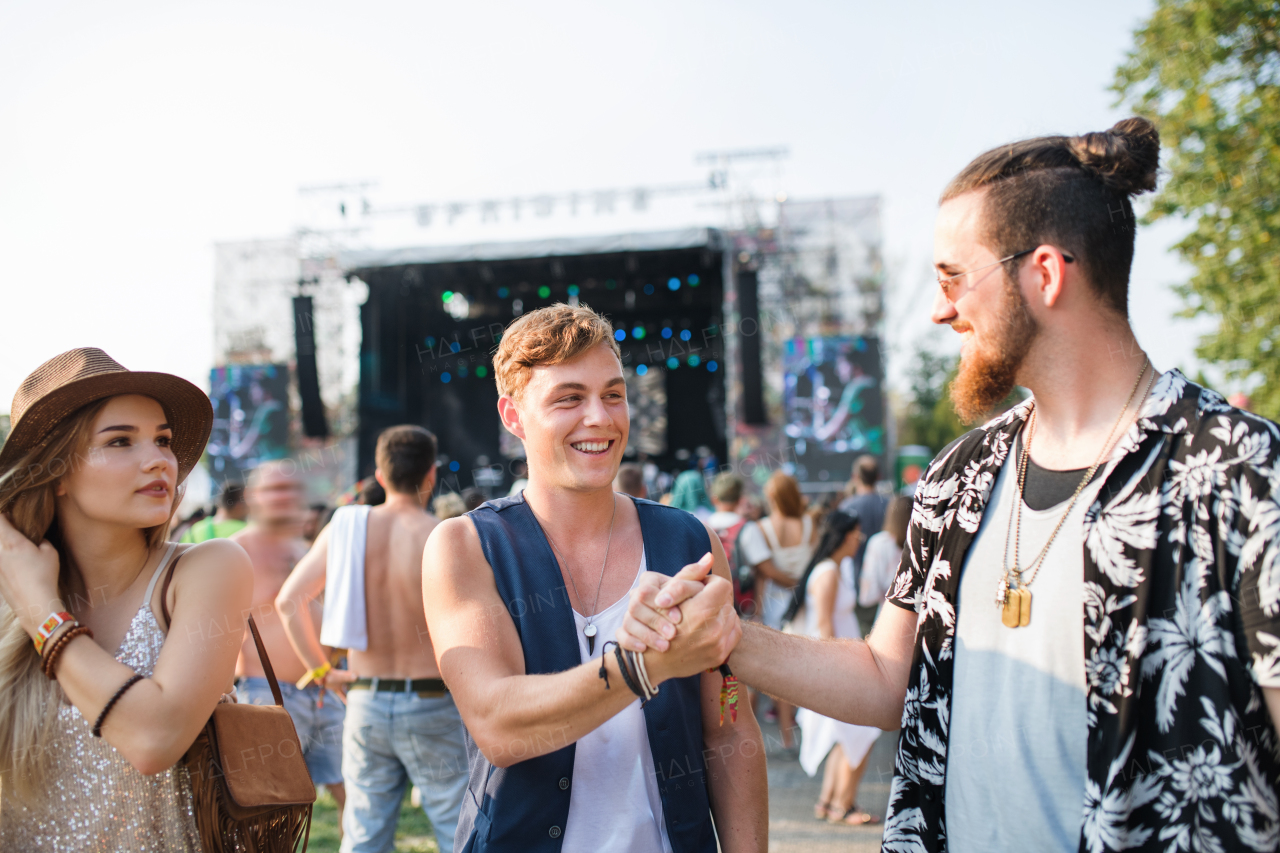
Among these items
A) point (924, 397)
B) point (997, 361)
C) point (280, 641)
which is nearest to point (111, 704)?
point (997, 361)

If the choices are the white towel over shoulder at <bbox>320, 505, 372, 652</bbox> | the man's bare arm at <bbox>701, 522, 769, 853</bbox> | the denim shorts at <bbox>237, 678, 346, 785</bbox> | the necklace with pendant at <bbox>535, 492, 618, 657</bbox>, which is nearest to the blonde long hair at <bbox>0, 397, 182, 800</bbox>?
the necklace with pendant at <bbox>535, 492, 618, 657</bbox>

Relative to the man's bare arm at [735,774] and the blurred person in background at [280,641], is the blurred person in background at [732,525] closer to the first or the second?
the blurred person in background at [280,641]

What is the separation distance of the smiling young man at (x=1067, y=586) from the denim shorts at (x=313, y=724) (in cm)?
364

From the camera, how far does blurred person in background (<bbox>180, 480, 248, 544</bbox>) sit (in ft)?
19.8

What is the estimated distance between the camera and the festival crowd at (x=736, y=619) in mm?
1412

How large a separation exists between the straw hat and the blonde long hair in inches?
1.2

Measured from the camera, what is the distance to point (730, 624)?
5.79ft

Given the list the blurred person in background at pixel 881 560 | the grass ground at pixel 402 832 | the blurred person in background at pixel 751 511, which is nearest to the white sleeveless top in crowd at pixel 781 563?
the blurred person in background at pixel 881 560

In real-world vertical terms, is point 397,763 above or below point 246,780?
below

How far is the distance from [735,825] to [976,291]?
1389mm

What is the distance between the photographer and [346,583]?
4.00m

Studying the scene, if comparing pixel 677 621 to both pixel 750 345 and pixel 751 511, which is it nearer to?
pixel 751 511

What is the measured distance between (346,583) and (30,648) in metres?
2.08

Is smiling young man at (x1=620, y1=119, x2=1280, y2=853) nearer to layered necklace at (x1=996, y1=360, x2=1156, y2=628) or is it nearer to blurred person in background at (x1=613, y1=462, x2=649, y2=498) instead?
layered necklace at (x1=996, y1=360, x2=1156, y2=628)
